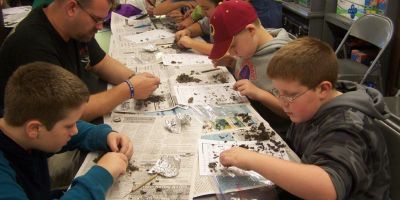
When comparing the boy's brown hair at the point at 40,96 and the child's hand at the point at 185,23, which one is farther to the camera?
the child's hand at the point at 185,23

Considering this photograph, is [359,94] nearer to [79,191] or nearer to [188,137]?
[188,137]

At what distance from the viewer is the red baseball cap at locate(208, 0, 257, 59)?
5.41ft

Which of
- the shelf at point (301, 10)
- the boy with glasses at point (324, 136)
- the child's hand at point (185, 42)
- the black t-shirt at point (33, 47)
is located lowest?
the shelf at point (301, 10)

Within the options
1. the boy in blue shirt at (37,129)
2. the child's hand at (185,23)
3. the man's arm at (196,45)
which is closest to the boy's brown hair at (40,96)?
the boy in blue shirt at (37,129)

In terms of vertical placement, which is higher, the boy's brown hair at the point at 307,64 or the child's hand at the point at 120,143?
the boy's brown hair at the point at 307,64

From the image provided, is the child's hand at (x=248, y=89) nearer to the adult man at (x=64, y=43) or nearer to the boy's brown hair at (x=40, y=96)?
the adult man at (x=64, y=43)

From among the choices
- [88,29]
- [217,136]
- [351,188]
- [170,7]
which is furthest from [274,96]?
[170,7]

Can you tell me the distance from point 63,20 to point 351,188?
1.21 meters

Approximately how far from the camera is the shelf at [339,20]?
3052mm

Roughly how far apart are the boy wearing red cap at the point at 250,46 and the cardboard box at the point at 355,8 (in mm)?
1374

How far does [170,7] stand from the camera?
305 cm

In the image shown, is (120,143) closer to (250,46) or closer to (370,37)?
(250,46)

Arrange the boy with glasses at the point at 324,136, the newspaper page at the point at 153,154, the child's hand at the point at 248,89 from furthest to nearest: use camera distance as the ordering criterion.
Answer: the child's hand at the point at 248,89, the newspaper page at the point at 153,154, the boy with glasses at the point at 324,136

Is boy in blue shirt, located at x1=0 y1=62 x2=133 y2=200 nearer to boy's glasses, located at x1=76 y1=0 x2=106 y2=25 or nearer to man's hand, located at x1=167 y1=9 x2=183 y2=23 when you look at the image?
boy's glasses, located at x1=76 y1=0 x2=106 y2=25
